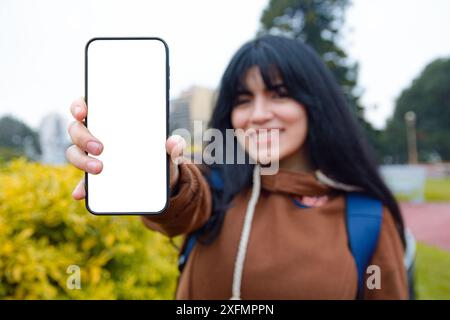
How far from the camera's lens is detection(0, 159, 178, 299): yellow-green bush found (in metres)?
0.81

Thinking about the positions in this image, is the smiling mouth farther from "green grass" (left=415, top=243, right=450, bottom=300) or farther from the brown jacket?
"green grass" (left=415, top=243, right=450, bottom=300)

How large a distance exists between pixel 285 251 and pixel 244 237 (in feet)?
0.23

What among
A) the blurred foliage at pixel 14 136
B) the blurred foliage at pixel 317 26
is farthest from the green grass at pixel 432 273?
the blurred foliage at pixel 14 136

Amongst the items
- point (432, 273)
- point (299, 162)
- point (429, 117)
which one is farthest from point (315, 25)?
point (429, 117)

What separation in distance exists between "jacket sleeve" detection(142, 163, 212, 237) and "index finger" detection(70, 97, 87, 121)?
0.14 metres

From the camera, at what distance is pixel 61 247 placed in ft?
2.91

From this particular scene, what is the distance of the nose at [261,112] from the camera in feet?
2.29

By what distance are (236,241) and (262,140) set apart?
0.17 metres

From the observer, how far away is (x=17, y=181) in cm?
95

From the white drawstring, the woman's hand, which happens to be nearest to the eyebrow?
the white drawstring

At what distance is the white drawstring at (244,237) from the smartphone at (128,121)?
0.92ft

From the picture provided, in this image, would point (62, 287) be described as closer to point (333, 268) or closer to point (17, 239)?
point (17, 239)

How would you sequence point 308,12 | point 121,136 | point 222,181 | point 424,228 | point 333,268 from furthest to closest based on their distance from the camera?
point 424,228
point 308,12
point 222,181
point 333,268
point 121,136
